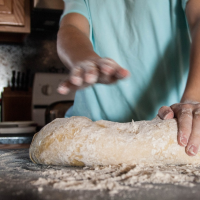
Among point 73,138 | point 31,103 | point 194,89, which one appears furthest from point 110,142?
point 31,103

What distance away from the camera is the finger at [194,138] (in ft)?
2.10

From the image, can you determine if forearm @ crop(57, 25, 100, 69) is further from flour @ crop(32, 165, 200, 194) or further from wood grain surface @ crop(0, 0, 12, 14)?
wood grain surface @ crop(0, 0, 12, 14)

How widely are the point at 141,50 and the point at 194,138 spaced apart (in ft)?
1.60

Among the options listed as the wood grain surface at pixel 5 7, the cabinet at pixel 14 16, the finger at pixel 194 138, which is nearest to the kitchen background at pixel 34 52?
the cabinet at pixel 14 16

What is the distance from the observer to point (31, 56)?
A: 8.95ft

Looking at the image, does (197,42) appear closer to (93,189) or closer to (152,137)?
(152,137)

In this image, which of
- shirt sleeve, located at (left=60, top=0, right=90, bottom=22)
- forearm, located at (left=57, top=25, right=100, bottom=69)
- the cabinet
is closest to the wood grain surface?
the cabinet

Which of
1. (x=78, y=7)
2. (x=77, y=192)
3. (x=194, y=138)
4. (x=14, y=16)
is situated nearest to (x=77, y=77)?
(x=77, y=192)

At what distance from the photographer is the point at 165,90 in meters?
1.03

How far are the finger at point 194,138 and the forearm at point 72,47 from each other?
306 mm

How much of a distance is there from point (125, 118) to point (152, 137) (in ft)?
1.18

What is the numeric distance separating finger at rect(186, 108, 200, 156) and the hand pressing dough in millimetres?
25

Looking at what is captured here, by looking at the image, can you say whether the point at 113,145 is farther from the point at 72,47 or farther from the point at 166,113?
the point at 72,47

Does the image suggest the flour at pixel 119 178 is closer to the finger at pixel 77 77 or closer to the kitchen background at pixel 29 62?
the finger at pixel 77 77
